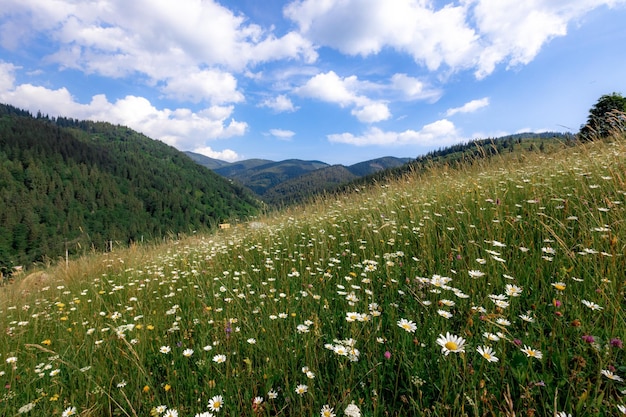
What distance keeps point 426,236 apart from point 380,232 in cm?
76

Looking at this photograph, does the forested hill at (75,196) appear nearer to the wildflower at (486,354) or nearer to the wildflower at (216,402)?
the wildflower at (216,402)

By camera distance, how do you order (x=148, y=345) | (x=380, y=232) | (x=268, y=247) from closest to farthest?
(x=148, y=345)
(x=380, y=232)
(x=268, y=247)

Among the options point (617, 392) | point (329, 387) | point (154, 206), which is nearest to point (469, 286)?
point (617, 392)

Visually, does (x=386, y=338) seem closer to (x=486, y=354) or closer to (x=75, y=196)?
(x=486, y=354)

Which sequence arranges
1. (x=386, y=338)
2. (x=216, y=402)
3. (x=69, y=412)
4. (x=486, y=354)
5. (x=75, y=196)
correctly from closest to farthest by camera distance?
(x=486, y=354) < (x=216, y=402) < (x=69, y=412) < (x=386, y=338) < (x=75, y=196)

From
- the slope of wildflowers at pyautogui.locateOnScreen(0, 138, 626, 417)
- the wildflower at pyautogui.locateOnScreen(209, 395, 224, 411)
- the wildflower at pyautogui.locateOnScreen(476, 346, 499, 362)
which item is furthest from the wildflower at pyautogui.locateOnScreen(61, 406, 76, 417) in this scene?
the wildflower at pyautogui.locateOnScreen(476, 346, 499, 362)

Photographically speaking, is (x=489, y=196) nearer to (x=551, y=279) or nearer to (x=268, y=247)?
(x=551, y=279)

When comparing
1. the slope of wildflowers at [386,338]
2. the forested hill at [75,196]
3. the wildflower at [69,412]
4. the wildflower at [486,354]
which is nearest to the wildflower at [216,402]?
the slope of wildflowers at [386,338]

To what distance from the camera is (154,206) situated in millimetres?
127188

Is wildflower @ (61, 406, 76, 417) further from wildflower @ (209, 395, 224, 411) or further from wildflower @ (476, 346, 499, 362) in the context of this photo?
wildflower @ (476, 346, 499, 362)

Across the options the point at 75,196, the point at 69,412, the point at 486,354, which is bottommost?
the point at 69,412

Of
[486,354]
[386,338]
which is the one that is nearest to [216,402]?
[386,338]

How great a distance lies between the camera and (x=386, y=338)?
2.19 m

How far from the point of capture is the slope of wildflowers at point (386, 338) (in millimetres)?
1661
